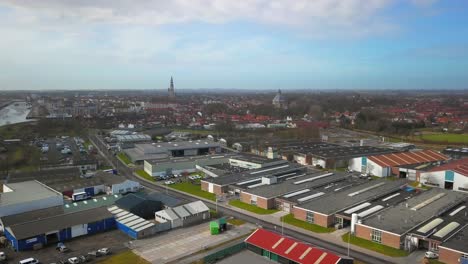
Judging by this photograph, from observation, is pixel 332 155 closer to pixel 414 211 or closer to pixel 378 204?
pixel 378 204

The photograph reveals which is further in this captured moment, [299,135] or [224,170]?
[299,135]

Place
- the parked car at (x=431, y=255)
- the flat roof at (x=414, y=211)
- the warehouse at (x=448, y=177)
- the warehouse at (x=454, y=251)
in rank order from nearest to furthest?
the warehouse at (x=454, y=251) → the parked car at (x=431, y=255) → the flat roof at (x=414, y=211) → the warehouse at (x=448, y=177)

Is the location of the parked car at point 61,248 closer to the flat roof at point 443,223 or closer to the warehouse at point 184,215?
the warehouse at point 184,215

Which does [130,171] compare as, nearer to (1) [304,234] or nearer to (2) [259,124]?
(1) [304,234]

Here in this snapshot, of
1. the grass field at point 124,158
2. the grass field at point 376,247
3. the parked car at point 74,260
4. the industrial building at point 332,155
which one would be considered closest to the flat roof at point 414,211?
the grass field at point 376,247

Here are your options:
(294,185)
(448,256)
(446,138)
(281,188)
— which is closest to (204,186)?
(281,188)

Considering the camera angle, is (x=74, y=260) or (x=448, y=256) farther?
(x=74, y=260)

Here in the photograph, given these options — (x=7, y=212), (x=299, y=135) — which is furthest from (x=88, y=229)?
(x=299, y=135)
